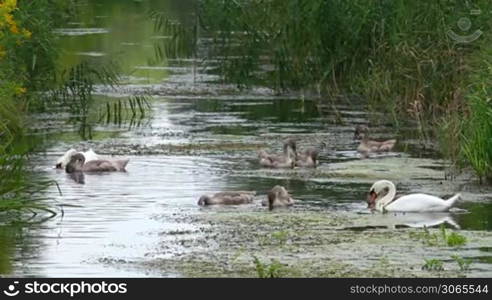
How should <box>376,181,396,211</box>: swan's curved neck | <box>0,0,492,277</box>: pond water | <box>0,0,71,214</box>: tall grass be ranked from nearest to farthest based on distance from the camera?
<box>0,0,492,277</box>: pond water < <box>0,0,71,214</box>: tall grass < <box>376,181,396,211</box>: swan's curved neck

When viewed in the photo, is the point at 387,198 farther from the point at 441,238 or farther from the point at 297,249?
the point at 297,249

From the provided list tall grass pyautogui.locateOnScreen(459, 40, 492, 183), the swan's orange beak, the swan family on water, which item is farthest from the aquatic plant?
tall grass pyautogui.locateOnScreen(459, 40, 492, 183)

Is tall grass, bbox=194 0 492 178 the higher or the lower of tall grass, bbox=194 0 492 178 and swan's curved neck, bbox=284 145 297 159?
the higher

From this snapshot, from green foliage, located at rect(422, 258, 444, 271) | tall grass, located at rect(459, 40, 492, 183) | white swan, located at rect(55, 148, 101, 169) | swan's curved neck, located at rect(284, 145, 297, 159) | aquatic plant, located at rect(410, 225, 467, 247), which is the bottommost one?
white swan, located at rect(55, 148, 101, 169)

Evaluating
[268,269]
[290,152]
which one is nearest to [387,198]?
[290,152]

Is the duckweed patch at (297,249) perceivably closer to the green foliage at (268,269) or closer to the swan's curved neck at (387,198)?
the green foliage at (268,269)

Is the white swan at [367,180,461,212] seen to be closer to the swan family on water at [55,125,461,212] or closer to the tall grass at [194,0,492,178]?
the swan family on water at [55,125,461,212]

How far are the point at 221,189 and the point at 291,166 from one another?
6.16ft

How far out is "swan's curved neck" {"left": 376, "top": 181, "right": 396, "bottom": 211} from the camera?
54.1 ft

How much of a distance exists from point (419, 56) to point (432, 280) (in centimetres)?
996

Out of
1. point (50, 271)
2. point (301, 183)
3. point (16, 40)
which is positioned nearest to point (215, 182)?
point (301, 183)

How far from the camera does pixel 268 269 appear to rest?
1307 centimetres

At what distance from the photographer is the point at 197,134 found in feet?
74.7

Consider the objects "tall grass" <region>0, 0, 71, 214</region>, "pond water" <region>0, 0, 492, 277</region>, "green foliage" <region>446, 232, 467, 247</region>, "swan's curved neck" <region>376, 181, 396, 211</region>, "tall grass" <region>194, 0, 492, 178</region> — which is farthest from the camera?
"tall grass" <region>194, 0, 492, 178</region>
